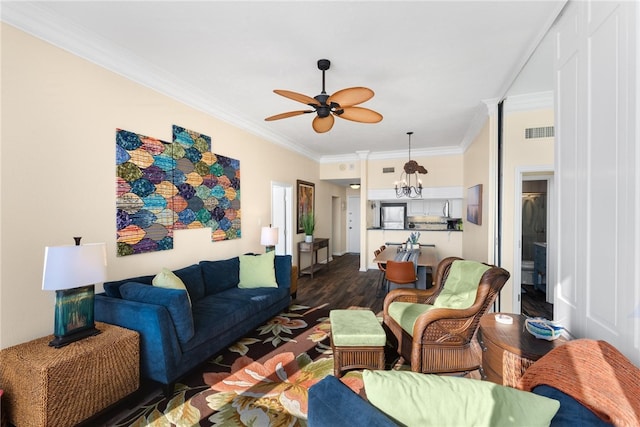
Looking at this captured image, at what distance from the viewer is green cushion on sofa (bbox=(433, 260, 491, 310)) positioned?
251cm

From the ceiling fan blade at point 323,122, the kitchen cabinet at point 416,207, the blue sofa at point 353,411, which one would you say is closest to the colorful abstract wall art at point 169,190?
the ceiling fan blade at point 323,122

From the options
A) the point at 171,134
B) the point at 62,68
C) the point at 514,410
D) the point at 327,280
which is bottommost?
the point at 327,280

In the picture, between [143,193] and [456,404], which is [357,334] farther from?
[143,193]

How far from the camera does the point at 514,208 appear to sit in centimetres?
364

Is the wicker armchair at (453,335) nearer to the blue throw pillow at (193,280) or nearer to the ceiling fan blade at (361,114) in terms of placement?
the ceiling fan blade at (361,114)

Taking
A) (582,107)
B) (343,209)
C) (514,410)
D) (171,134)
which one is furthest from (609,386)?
(343,209)

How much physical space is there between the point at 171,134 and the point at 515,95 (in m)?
4.25

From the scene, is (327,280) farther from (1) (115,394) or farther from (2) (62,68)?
(2) (62,68)

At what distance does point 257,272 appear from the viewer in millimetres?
3750

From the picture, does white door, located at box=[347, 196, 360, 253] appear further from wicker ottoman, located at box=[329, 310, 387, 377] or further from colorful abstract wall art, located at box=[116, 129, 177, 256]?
wicker ottoman, located at box=[329, 310, 387, 377]

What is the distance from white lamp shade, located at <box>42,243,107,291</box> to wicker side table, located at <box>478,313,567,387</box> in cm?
265

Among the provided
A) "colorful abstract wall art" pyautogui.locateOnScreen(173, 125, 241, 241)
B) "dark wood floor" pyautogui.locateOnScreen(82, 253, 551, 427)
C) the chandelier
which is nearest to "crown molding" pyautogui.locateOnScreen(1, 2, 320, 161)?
"colorful abstract wall art" pyautogui.locateOnScreen(173, 125, 241, 241)

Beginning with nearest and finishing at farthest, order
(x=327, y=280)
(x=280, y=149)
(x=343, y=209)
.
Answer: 1. (x=280, y=149)
2. (x=327, y=280)
3. (x=343, y=209)

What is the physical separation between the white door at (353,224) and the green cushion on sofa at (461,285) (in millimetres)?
7050
